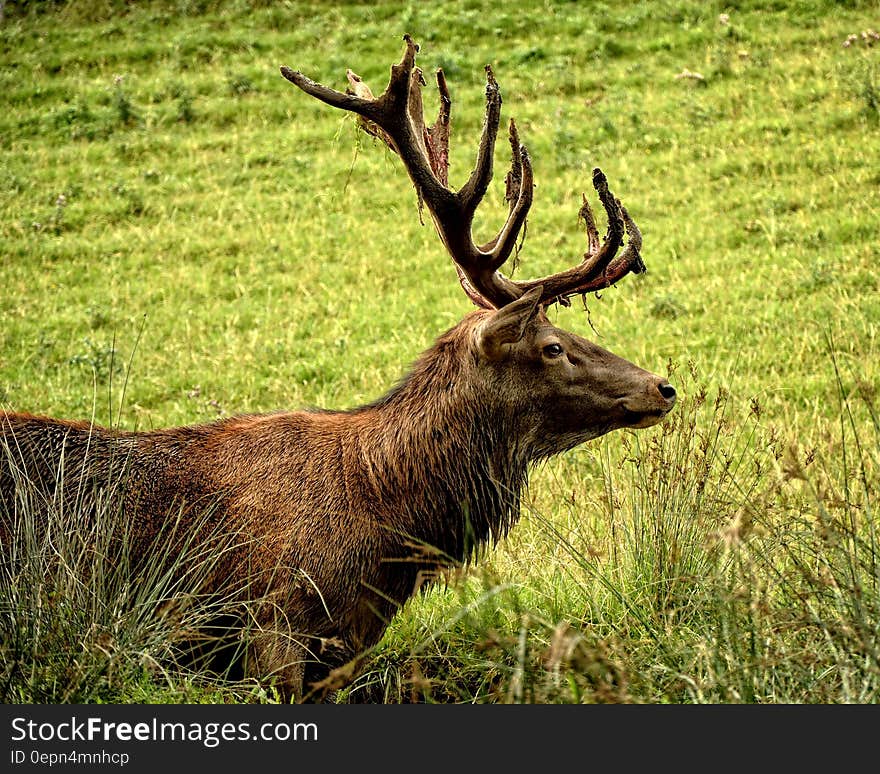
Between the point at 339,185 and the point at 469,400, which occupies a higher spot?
the point at 339,185

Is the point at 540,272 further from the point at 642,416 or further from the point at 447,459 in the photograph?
the point at 447,459

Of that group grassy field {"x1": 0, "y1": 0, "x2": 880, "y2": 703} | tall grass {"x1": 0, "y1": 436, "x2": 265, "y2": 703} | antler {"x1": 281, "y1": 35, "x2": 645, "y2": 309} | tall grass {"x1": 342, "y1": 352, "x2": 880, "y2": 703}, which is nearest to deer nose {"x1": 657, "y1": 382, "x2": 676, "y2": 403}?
grassy field {"x1": 0, "y1": 0, "x2": 880, "y2": 703}

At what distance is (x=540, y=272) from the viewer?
12164 mm

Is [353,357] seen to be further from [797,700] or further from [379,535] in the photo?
[797,700]

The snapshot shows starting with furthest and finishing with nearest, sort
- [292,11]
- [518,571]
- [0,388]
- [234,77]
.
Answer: [292,11] → [234,77] → [0,388] → [518,571]

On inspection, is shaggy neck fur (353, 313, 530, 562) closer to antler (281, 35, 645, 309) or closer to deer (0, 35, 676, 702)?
deer (0, 35, 676, 702)

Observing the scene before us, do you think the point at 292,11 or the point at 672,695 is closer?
the point at 672,695

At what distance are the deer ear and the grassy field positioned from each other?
32.8 inches

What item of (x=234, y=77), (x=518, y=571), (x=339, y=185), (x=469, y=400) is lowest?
(x=518, y=571)

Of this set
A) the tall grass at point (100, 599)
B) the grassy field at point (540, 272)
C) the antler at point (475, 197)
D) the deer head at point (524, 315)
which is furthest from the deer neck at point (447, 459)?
the tall grass at point (100, 599)

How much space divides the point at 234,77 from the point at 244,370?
827 centimetres

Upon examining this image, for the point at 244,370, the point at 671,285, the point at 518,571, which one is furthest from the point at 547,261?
the point at 518,571

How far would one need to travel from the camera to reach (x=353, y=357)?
11.0 metres

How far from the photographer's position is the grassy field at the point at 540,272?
4.48 metres
